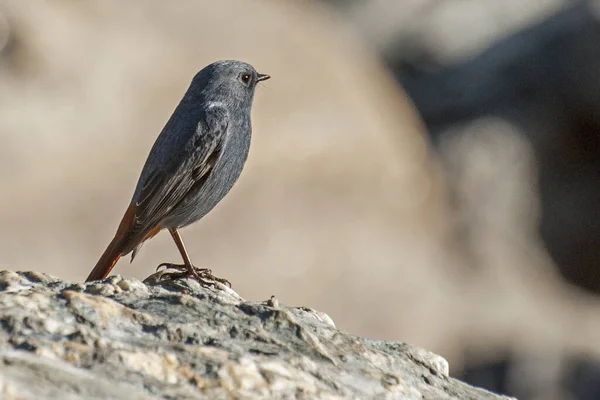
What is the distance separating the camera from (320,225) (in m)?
12.4

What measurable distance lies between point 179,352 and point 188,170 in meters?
3.14

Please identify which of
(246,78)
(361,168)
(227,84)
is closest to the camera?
(227,84)

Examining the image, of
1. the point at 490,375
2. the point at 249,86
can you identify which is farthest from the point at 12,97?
the point at 490,375

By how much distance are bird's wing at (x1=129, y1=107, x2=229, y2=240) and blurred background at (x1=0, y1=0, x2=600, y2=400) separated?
183 inches

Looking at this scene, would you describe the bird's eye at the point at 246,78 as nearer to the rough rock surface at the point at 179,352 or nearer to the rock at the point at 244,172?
the rough rock surface at the point at 179,352

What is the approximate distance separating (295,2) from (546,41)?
→ 445cm

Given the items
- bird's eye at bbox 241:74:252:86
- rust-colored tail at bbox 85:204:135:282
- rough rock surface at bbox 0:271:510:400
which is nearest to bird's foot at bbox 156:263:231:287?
rust-colored tail at bbox 85:204:135:282

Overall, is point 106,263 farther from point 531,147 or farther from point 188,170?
point 531,147

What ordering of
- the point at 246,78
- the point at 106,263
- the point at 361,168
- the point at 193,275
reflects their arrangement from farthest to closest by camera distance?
the point at 361,168 < the point at 246,78 < the point at 106,263 < the point at 193,275

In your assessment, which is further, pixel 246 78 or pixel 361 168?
pixel 361 168

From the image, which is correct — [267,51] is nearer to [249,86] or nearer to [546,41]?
[546,41]

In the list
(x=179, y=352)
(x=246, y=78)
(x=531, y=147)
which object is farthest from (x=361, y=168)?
(x=179, y=352)

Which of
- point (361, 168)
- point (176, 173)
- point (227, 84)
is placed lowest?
point (176, 173)

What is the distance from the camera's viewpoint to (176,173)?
6.17 meters
